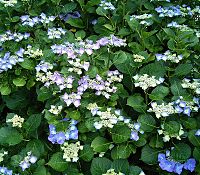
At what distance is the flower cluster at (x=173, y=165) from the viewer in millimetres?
2131

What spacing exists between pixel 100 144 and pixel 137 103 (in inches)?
12.6

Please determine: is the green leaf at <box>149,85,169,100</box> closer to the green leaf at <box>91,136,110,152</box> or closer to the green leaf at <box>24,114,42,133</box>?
the green leaf at <box>91,136,110,152</box>

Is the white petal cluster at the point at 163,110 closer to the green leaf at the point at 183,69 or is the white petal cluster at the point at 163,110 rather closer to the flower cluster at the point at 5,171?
the green leaf at the point at 183,69

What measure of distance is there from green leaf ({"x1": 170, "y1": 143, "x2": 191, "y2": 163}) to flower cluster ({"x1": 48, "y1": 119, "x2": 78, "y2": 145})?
20.6 inches

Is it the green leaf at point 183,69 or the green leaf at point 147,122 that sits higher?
the green leaf at point 183,69

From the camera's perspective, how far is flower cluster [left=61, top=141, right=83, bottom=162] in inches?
81.4

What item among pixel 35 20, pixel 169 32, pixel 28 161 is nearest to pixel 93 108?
pixel 28 161

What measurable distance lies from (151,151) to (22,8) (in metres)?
1.53

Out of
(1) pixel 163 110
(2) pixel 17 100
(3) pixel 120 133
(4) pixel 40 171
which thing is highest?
(1) pixel 163 110

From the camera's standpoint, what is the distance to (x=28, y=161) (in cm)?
212

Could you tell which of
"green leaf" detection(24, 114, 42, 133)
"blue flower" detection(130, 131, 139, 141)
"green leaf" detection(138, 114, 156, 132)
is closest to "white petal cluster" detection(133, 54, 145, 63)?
"green leaf" detection(138, 114, 156, 132)

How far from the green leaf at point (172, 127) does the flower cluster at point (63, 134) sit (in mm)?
480

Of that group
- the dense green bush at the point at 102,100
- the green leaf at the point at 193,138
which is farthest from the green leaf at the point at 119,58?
the green leaf at the point at 193,138

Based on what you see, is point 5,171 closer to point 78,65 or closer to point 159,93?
point 78,65
